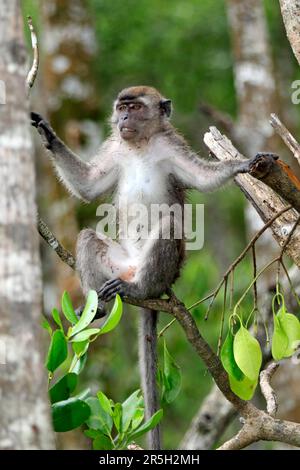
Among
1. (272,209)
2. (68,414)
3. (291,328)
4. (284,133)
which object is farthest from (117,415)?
(284,133)

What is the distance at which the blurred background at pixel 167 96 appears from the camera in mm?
8414

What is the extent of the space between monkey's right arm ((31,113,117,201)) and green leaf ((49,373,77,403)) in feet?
5.91

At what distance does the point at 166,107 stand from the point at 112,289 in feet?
4.43

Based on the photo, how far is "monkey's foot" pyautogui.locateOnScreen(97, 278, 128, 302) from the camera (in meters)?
5.07

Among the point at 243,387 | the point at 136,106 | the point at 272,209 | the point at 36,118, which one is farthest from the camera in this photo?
the point at 136,106

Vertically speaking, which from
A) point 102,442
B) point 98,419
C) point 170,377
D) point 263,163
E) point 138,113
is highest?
point 138,113

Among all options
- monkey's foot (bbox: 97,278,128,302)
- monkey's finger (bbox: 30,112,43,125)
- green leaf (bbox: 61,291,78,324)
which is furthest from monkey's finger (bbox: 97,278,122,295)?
green leaf (bbox: 61,291,78,324)

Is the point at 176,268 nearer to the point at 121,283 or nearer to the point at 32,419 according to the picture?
the point at 121,283

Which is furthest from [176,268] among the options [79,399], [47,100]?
[47,100]

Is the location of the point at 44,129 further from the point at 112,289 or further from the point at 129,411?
the point at 129,411

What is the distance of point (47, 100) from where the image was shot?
870 centimetres

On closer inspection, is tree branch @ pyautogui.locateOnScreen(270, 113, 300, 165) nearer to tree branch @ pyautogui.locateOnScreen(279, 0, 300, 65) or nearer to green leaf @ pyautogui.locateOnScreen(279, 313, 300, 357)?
tree branch @ pyautogui.locateOnScreen(279, 0, 300, 65)

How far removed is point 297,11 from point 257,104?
13.5 ft

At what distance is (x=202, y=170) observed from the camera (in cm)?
523
